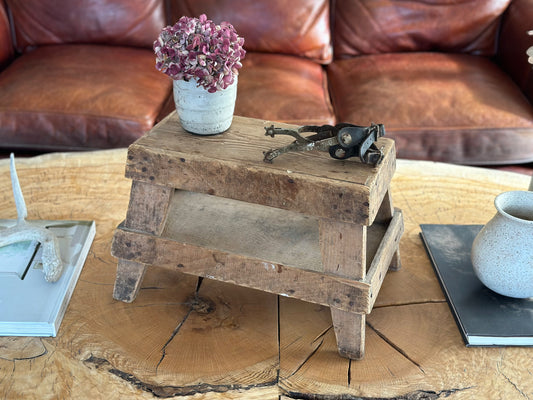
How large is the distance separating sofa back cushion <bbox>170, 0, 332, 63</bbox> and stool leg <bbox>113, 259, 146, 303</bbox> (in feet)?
4.28

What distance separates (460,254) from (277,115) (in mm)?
836

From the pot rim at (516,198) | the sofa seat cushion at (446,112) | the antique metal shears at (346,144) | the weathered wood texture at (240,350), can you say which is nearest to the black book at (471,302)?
the weathered wood texture at (240,350)

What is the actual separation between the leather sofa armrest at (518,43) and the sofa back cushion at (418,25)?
5 cm

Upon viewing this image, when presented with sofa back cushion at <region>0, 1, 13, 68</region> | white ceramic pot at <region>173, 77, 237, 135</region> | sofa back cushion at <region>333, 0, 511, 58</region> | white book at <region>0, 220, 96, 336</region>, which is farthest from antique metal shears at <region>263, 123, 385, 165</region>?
sofa back cushion at <region>0, 1, 13, 68</region>

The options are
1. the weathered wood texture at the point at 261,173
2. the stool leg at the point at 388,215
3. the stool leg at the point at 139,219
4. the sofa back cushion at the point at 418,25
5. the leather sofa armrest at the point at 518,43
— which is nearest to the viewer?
the weathered wood texture at the point at 261,173

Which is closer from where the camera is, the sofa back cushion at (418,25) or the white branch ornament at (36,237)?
the white branch ornament at (36,237)

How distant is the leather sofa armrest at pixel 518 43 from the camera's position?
6.40 feet

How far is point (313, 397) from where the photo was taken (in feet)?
2.90

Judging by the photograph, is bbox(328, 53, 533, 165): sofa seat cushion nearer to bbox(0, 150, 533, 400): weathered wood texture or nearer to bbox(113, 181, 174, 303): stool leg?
bbox(0, 150, 533, 400): weathered wood texture

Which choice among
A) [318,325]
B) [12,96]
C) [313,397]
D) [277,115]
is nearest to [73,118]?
[12,96]

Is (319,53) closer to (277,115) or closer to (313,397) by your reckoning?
(277,115)

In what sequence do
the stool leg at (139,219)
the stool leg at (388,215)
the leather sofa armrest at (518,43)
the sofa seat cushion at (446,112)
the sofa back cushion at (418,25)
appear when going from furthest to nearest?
the sofa back cushion at (418,25) < the leather sofa armrest at (518,43) < the sofa seat cushion at (446,112) < the stool leg at (388,215) < the stool leg at (139,219)

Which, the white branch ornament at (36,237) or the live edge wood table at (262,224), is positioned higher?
the live edge wood table at (262,224)

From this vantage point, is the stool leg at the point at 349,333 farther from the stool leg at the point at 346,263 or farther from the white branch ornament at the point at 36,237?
the white branch ornament at the point at 36,237
